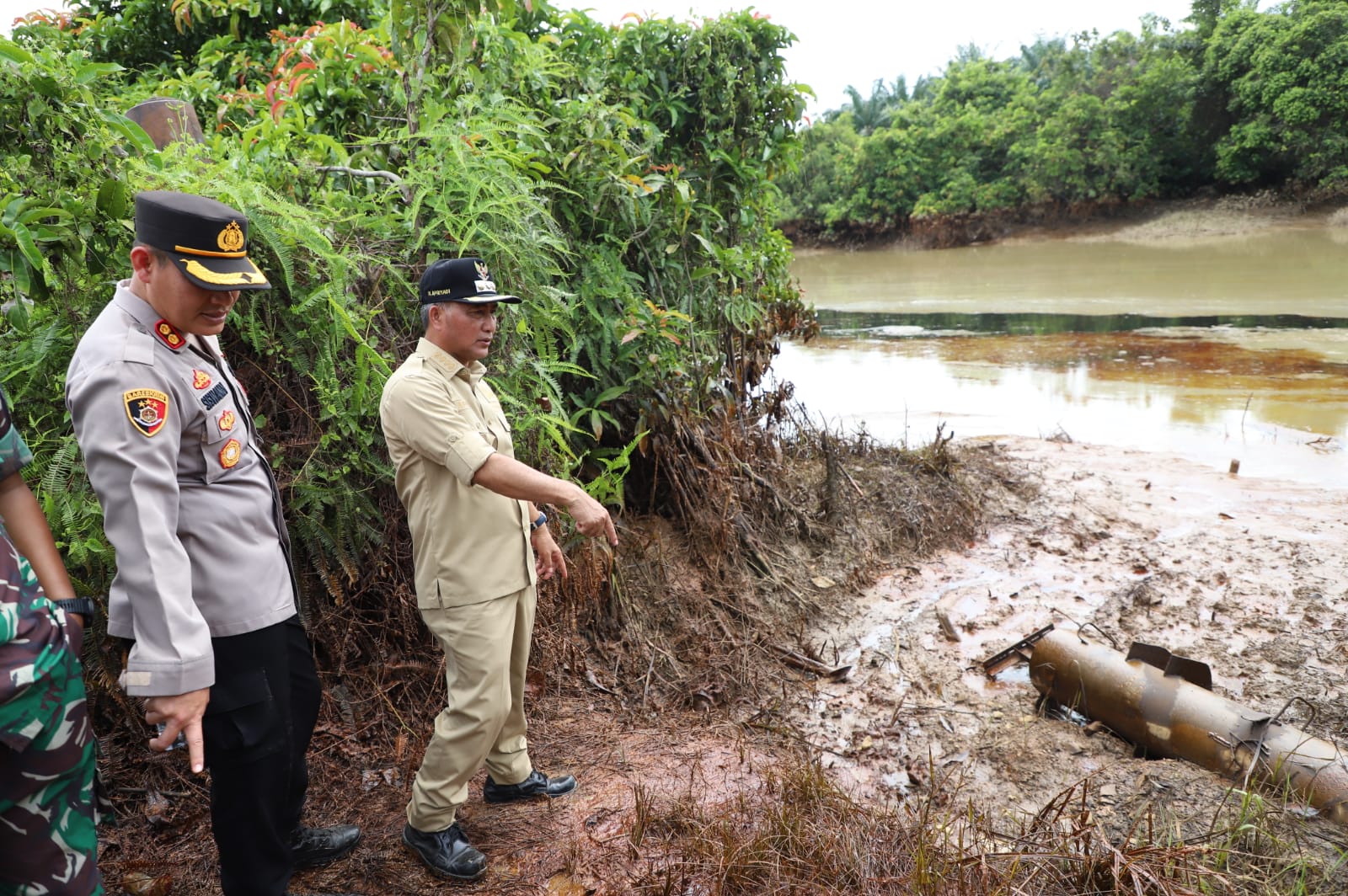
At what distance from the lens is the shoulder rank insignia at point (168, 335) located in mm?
1985

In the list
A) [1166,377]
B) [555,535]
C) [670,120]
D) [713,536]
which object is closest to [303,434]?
[555,535]

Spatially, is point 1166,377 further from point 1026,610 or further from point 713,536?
point 713,536

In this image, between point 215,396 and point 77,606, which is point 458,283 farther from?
point 77,606

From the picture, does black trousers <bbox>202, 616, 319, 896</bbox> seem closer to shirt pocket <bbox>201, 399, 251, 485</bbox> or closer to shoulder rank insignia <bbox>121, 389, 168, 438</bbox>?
shirt pocket <bbox>201, 399, 251, 485</bbox>

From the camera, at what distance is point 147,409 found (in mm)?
1875

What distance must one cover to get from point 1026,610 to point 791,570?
1.33 m

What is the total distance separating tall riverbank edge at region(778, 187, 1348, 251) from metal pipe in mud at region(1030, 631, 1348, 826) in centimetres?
2550

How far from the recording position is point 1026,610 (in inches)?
195

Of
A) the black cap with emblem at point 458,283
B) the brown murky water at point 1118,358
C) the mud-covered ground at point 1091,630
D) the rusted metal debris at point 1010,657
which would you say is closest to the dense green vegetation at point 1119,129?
the brown murky water at point 1118,358

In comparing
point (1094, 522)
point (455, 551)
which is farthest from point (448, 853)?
point (1094, 522)

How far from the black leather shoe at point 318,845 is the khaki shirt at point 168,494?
2.83 feet

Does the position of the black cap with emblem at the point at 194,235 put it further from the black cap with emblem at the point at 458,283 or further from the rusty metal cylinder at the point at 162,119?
the rusty metal cylinder at the point at 162,119

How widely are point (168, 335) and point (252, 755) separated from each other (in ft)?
3.36

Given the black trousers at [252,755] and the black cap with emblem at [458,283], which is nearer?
the black trousers at [252,755]
